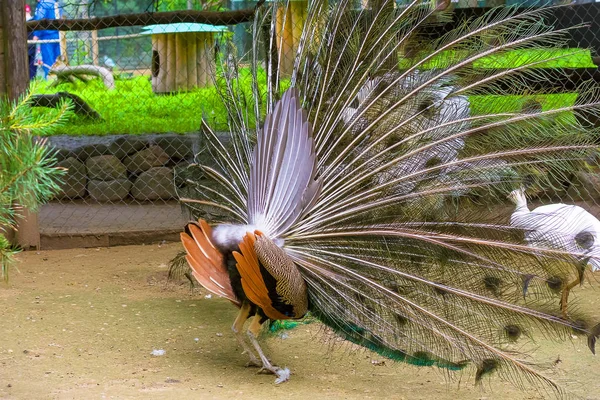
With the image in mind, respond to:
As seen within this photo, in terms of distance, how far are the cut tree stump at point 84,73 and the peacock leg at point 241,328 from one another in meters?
9.26

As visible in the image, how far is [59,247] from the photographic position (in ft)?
23.2

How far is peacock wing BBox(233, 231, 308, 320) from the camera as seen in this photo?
3.89 m

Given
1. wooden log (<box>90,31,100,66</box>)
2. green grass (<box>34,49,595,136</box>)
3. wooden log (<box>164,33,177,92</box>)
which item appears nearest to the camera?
green grass (<box>34,49,595,136</box>)

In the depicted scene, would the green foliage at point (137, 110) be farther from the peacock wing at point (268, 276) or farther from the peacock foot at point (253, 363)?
the peacock wing at point (268, 276)

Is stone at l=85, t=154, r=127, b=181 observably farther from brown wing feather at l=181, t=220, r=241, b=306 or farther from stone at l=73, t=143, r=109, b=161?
brown wing feather at l=181, t=220, r=241, b=306

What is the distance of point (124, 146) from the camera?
27.1 feet

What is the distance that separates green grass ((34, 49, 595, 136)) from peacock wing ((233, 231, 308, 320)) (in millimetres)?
1196

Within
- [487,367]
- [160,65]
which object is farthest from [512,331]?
[160,65]

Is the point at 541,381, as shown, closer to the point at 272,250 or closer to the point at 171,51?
the point at 272,250

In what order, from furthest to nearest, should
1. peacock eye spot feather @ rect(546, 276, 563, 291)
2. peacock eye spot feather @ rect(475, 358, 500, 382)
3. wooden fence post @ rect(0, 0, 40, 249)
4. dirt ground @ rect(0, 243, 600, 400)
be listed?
wooden fence post @ rect(0, 0, 40, 249)
dirt ground @ rect(0, 243, 600, 400)
peacock eye spot feather @ rect(546, 276, 563, 291)
peacock eye spot feather @ rect(475, 358, 500, 382)

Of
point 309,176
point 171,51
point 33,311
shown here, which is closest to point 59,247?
point 33,311

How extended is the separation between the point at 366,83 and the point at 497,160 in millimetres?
887

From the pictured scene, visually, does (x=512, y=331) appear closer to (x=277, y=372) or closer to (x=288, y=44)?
(x=277, y=372)

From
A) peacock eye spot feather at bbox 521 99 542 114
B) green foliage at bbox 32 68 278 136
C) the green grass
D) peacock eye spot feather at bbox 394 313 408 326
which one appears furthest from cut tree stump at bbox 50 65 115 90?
peacock eye spot feather at bbox 394 313 408 326
